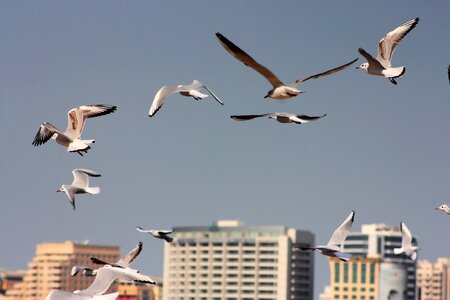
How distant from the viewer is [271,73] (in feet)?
95.1

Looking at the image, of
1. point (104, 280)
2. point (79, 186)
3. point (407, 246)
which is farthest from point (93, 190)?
point (407, 246)

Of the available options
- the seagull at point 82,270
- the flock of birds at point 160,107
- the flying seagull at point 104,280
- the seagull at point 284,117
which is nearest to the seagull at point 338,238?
the flock of birds at point 160,107

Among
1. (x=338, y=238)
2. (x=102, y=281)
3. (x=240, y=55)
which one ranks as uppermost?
(x=240, y=55)

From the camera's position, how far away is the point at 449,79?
3025 cm

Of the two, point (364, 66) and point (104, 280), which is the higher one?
point (364, 66)

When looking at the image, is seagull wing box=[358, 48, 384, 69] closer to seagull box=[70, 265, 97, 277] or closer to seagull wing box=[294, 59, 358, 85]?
seagull wing box=[294, 59, 358, 85]

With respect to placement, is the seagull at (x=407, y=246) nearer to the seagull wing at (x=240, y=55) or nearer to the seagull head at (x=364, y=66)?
the seagull head at (x=364, y=66)

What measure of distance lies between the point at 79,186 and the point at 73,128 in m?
1.70

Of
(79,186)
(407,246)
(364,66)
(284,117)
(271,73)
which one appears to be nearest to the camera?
(271,73)

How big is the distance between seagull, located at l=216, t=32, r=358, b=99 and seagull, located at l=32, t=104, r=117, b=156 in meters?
5.12

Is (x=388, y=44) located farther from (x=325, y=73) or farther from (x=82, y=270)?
(x=82, y=270)

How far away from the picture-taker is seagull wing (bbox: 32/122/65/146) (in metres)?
33.6

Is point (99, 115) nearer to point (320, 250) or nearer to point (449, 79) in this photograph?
point (320, 250)

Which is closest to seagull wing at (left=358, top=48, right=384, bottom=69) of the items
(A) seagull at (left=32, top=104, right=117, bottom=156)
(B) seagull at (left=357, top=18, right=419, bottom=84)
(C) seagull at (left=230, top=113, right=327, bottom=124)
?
(B) seagull at (left=357, top=18, right=419, bottom=84)
